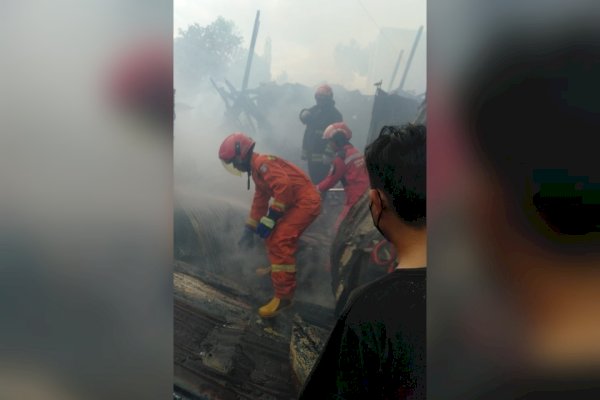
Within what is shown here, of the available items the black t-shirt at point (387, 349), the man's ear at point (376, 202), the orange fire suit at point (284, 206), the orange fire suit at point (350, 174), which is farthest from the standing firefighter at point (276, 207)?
the black t-shirt at point (387, 349)

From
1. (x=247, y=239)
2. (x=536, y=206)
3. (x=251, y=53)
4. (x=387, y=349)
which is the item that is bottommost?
(x=387, y=349)

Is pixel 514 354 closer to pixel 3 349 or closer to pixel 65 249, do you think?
pixel 65 249

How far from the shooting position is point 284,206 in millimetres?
2158

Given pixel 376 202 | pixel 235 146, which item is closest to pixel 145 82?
pixel 235 146

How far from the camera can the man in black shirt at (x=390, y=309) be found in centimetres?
202

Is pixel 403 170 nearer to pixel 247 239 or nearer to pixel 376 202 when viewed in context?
pixel 376 202

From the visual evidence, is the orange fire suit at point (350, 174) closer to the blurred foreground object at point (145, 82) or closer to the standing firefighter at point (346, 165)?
the standing firefighter at point (346, 165)

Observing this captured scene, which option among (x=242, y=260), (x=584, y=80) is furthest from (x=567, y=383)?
(x=242, y=260)

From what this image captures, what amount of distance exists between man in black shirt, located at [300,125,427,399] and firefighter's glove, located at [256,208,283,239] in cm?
40

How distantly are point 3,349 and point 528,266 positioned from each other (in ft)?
6.97

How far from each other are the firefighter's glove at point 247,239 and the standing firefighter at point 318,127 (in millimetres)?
342

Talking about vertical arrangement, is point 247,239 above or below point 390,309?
above

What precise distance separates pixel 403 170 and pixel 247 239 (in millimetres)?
701

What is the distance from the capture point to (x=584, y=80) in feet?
6.51
